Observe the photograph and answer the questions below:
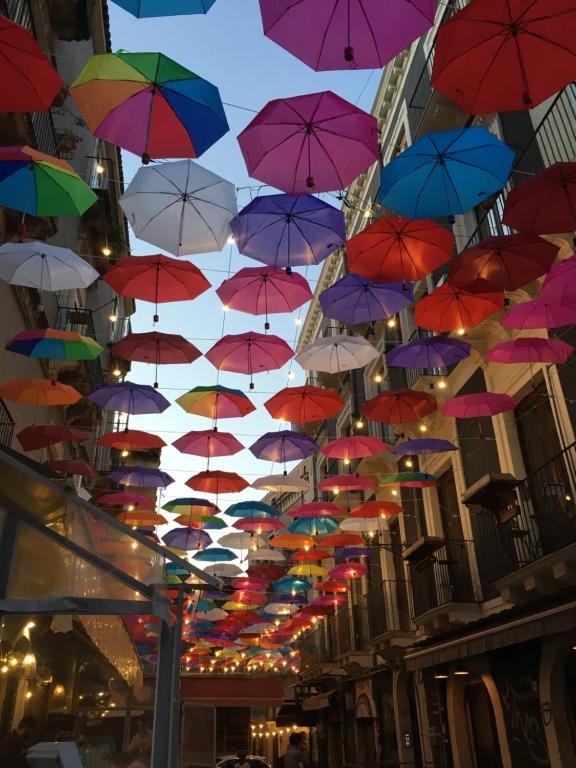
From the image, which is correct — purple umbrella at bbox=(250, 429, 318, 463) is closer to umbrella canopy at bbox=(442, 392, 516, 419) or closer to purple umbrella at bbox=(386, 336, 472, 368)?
purple umbrella at bbox=(386, 336, 472, 368)

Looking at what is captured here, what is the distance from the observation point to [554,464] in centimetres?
980

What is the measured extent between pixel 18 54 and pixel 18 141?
3697 mm

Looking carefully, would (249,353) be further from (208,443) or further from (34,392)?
(34,392)

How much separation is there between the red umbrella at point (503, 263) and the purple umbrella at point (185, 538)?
39.9ft

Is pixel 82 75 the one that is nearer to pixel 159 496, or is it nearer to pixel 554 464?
pixel 554 464

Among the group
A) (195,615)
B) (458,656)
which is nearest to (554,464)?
(458,656)

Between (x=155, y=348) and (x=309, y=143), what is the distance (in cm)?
523

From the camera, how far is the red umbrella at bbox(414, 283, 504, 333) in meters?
9.11

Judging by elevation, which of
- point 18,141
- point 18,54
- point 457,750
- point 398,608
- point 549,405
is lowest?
point 457,750

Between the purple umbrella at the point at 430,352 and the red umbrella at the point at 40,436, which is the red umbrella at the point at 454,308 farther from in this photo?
the red umbrella at the point at 40,436

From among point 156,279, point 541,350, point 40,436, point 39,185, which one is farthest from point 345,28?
point 40,436

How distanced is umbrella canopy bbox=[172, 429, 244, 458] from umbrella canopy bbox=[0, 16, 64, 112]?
8.01 metres

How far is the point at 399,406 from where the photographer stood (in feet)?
38.8

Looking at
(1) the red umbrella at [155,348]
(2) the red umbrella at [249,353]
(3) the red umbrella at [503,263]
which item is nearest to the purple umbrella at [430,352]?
(2) the red umbrella at [249,353]
